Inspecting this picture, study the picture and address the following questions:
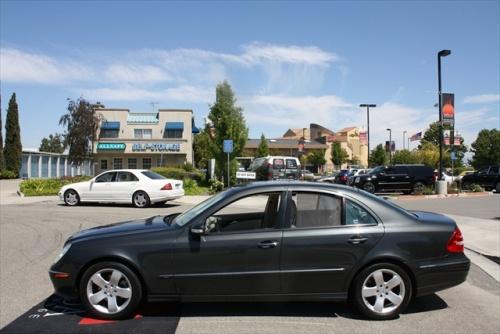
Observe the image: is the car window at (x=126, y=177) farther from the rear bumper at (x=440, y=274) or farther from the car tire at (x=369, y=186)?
the rear bumper at (x=440, y=274)

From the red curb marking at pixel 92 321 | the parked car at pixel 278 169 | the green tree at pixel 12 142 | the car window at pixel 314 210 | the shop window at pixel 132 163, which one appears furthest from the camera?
the shop window at pixel 132 163

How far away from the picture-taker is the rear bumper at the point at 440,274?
4.98m

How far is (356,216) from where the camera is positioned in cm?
509

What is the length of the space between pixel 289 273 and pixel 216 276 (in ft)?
2.46

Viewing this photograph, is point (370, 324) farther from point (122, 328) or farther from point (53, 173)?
point (53, 173)

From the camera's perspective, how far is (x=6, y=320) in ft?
16.4

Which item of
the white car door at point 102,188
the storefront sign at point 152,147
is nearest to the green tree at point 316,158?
the storefront sign at point 152,147

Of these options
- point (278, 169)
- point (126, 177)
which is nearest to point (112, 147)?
point (278, 169)

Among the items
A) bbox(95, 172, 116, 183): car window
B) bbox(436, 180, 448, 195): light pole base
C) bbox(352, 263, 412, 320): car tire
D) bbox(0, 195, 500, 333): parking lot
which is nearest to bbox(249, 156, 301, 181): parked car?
bbox(436, 180, 448, 195): light pole base

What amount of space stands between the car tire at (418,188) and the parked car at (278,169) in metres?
6.49

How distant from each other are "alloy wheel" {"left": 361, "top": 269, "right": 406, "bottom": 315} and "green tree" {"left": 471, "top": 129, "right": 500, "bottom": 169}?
292ft

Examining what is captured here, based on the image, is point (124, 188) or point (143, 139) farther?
point (143, 139)

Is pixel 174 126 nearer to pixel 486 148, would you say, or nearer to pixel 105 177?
pixel 105 177

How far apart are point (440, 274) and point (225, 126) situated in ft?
89.4
